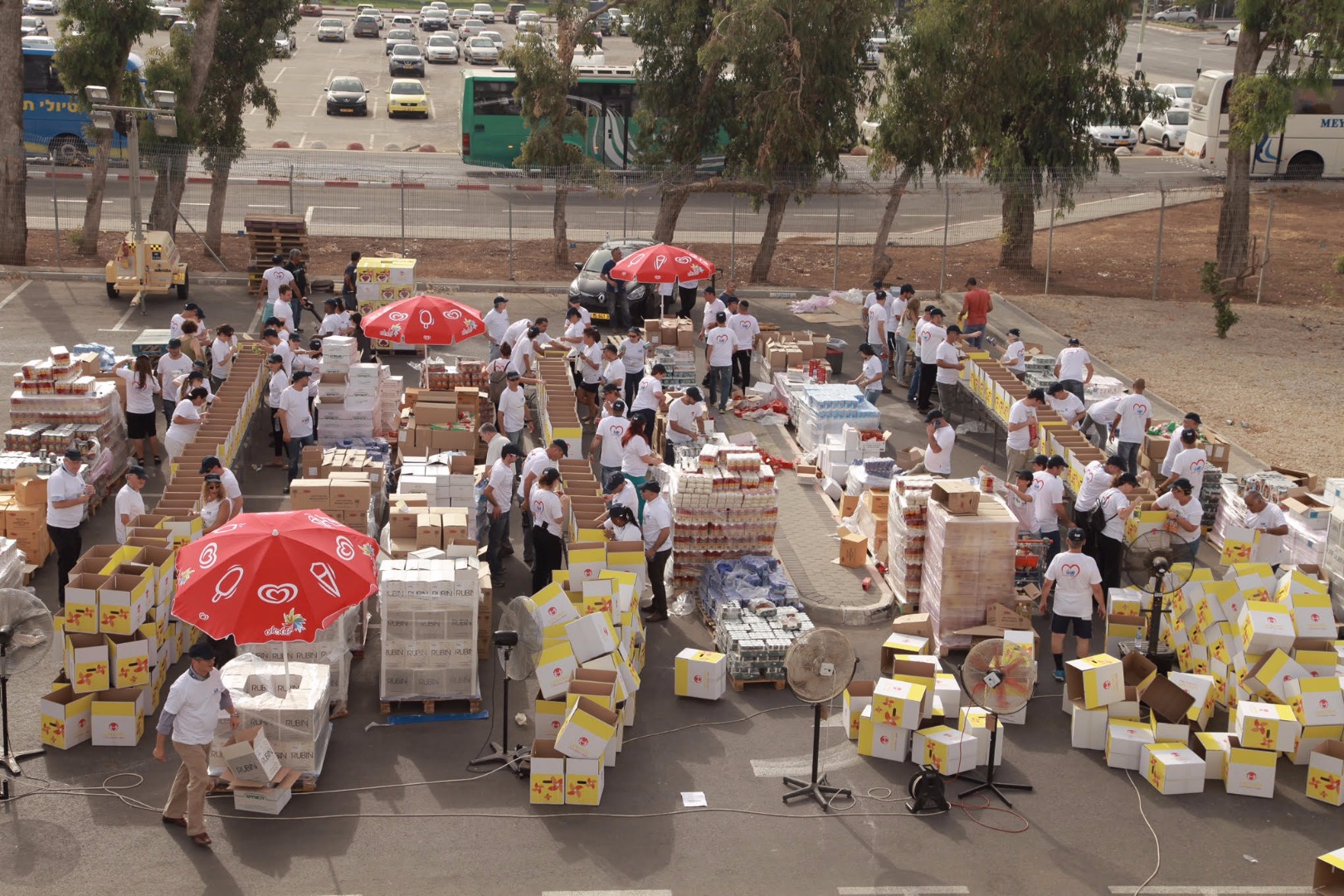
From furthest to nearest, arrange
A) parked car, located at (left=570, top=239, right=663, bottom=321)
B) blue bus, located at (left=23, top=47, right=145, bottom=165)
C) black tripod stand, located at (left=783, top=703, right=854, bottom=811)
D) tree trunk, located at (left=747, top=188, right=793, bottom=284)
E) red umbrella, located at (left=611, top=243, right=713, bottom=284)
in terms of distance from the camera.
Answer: blue bus, located at (left=23, top=47, right=145, bottom=165) → tree trunk, located at (left=747, top=188, right=793, bottom=284) → parked car, located at (left=570, top=239, right=663, bottom=321) → red umbrella, located at (left=611, top=243, right=713, bottom=284) → black tripod stand, located at (left=783, top=703, right=854, bottom=811)

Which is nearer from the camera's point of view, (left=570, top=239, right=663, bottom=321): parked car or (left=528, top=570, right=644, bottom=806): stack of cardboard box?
(left=528, top=570, right=644, bottom=806): stack of cardboard box

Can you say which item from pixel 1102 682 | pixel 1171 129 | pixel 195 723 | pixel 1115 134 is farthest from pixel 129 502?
pixel 1171 129

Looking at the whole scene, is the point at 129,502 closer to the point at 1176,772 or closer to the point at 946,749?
the point at 946,749

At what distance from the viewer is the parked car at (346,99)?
5150 cm

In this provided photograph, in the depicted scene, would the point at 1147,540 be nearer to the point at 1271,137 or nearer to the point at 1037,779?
the point at 1037,779

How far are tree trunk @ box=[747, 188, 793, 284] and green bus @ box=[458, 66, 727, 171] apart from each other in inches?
Answer: 369

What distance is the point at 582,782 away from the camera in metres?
11.6

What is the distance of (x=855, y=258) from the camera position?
34.1 m

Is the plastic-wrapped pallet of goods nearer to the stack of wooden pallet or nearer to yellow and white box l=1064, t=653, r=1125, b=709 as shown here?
yellow and white box l=1064, t=653, r=1125, b=709

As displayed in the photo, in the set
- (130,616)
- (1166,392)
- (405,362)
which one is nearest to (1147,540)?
(130,616)

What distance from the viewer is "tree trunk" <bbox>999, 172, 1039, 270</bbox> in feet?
104

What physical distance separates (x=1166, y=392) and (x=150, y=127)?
21127mm

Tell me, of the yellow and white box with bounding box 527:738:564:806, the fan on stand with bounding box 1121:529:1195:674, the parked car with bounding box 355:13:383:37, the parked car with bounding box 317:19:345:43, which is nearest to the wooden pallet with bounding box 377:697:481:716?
the yellow and white box with bounding box 527:738:564:806

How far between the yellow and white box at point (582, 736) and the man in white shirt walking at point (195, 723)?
2.74 m
